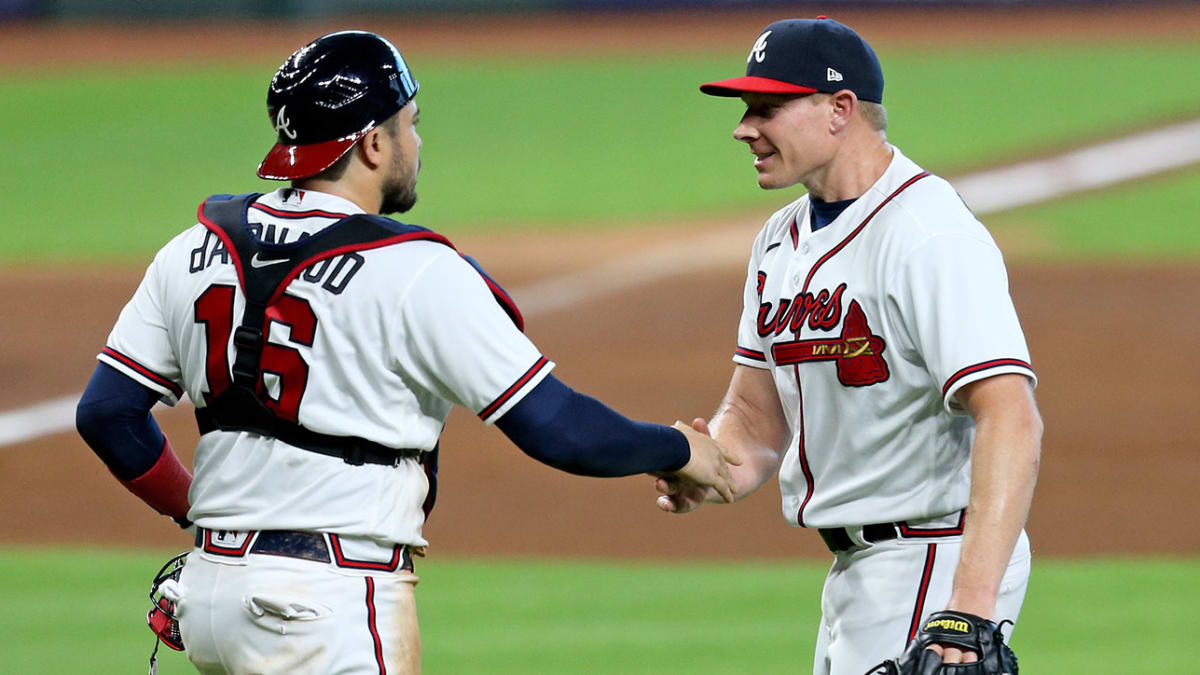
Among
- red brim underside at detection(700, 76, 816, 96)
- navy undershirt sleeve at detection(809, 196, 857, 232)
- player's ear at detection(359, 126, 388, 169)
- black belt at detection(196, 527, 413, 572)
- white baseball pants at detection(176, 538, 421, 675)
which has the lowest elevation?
white baseball pants at detection(176, 538, 421, 675)

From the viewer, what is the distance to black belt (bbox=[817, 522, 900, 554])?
3.54 m

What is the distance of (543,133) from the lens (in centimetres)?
1966

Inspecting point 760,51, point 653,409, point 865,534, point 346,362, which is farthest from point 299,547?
point 653,409

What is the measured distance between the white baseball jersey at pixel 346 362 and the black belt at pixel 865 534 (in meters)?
0.92

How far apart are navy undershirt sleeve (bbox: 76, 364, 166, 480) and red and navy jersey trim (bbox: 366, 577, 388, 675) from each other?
713 millimetres

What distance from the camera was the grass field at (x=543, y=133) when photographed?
16422mm

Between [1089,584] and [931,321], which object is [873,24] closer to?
[1089,584]

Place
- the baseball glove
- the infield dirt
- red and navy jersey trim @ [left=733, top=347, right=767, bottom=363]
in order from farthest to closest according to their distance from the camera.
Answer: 1. the infield dirt
2. red and navy jersey trim @ [left=733, top=347, right=767, bottom=363]
3. the baseball glove

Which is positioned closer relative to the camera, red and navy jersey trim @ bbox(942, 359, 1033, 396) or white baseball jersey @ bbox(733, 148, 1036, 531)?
red and navy jersey trim @ bbox(942, 359, 1033, 396)

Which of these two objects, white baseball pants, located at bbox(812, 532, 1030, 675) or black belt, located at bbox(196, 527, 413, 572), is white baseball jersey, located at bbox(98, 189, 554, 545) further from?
white baseball pants, located at bbox(812, 532, 1030, 675)

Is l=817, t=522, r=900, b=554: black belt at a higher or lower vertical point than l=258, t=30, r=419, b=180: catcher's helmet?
lower

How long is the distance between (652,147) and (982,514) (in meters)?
16.3

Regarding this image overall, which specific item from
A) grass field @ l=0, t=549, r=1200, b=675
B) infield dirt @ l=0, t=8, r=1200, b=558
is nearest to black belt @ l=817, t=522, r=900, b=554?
grass field @ l=0, t=549, r=1200, b=675

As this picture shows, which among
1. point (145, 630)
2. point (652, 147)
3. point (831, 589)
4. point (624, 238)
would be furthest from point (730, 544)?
point (652, 147)
